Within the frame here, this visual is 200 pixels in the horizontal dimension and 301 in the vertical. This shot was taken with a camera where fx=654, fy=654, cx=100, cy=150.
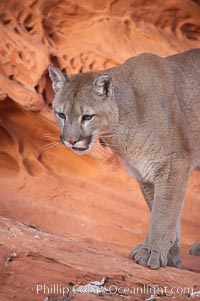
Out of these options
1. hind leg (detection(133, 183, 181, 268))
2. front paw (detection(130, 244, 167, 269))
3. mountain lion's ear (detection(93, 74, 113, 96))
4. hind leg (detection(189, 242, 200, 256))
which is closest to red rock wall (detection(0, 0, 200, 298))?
hind leg (detection(189, 242, 200, 256))

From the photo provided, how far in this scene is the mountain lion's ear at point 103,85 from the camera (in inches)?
198

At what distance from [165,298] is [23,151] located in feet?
12.0

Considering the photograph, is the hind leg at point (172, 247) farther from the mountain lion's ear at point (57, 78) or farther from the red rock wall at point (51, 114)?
the red rock wall at point (51, 114)

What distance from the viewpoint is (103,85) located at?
16.6 ft

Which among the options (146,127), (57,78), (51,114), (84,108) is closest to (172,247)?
(146,127)

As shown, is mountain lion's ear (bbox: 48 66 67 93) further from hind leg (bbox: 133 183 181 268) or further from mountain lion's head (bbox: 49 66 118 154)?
hind leg (bbox: 133 183 181 268)

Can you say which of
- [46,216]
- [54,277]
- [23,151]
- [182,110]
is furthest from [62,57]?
[54,277]

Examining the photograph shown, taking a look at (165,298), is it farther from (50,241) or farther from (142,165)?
(142,165)

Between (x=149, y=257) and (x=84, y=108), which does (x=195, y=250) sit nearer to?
(x=149, y=257)

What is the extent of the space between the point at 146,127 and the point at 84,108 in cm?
54

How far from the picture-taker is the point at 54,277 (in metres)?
4.04

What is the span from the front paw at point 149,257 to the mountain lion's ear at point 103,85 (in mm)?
1218

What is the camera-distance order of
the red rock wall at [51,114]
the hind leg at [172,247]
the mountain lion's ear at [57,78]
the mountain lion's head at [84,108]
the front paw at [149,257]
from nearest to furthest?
the front paw at [149,257]
the mountain lion's head at [84,108]
the mountain lion's ear at [57,78]
the hind leg at [172,247]
the red rock wall at [51,114]

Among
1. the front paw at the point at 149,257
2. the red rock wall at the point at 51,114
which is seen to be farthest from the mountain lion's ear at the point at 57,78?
the red rock wall at the point at 51,114
